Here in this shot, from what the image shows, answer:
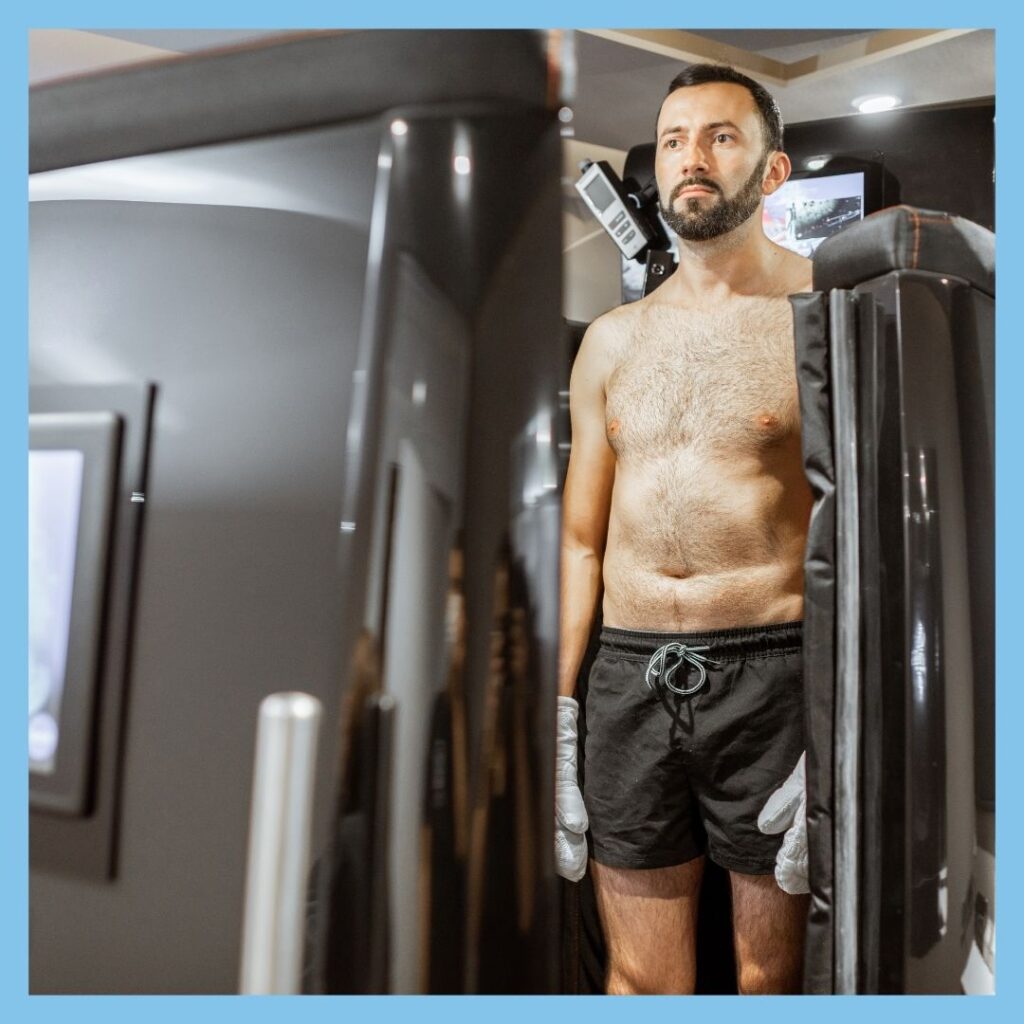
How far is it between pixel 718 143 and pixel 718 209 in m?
0.10

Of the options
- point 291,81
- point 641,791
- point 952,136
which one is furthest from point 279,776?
point 952,136

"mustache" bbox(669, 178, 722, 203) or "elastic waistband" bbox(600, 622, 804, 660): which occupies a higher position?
"mustache" bbox(669, 178, 722, 203)

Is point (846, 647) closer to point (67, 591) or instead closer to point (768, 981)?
point (768, 981)

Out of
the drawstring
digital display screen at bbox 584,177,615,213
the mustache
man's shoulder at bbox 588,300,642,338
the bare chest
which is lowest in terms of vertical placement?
the drawstring

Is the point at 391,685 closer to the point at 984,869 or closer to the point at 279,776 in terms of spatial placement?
the point at 279,776

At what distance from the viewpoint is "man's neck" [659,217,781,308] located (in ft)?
4.63

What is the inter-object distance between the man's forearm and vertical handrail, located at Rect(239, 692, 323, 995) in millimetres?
595

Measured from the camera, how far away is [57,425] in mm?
1324

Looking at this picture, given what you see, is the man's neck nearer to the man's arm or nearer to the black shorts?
the man's arm

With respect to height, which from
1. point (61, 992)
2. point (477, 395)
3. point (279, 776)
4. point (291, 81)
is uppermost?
point (291, 81)

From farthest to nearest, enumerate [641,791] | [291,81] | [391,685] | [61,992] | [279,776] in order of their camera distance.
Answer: [641,791]
[61,992]
[291,81]
[391,685]
[279,776]

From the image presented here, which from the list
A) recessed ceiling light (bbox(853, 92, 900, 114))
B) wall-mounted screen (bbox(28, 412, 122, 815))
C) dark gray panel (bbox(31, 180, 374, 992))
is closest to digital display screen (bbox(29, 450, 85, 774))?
wall-mounted screen (bbox(28, 412, 122, 815))

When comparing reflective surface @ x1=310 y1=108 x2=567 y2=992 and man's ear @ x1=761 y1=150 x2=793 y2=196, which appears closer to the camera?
reflective surface @ x1=310 y1=108 x2=567 y2=992

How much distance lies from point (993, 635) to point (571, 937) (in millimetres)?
755
